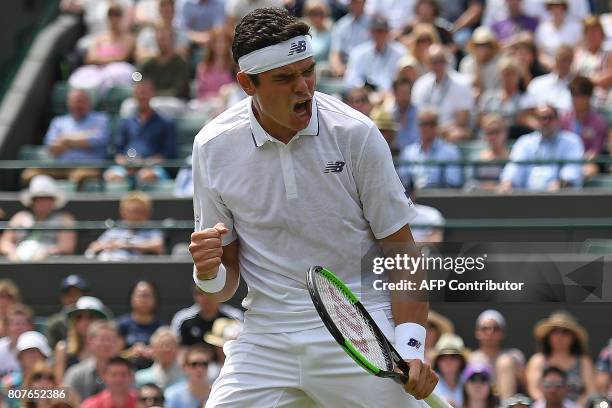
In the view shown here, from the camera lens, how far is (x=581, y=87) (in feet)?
→ 35.8

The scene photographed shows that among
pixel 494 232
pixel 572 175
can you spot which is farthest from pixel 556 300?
pixel 572 175

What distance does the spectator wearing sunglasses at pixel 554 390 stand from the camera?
8.24 metres

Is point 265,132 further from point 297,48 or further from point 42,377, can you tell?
point 42,377

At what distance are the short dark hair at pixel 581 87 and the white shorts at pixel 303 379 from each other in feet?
20.9

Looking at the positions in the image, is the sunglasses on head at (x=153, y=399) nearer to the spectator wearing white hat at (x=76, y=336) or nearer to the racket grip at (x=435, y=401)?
the spectator wearing white hat at (x=76, y=336)

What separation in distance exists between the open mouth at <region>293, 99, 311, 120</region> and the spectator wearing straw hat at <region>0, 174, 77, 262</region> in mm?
6196

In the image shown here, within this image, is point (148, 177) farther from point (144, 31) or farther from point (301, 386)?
point (301, 386)

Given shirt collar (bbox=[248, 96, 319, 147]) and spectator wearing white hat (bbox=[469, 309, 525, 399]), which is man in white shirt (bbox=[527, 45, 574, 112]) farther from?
shirt collar (bbox=[248, 96, 319, 147])

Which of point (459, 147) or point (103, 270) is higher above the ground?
point (459, 147)

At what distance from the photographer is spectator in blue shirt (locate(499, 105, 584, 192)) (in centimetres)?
1071

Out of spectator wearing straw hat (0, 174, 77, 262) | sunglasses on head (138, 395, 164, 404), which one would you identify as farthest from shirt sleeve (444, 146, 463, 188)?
sunglasses on head (138, 395, 164, 404)

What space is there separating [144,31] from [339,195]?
343 inches

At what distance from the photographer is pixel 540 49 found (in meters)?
12.6

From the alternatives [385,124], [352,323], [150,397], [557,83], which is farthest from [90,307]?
[352,323]
